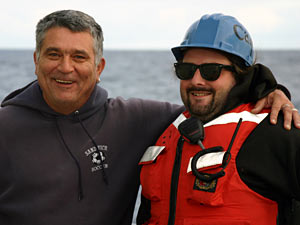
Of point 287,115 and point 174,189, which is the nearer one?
point 287,115

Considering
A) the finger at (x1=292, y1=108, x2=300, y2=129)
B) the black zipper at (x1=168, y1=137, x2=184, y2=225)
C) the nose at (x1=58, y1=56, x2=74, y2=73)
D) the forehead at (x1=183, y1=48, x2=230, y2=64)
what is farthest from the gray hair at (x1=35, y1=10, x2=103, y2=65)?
the finger at (x1=292, y1=108, x2=300, y2=129)

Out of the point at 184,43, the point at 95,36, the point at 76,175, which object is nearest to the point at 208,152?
the point at 184,43

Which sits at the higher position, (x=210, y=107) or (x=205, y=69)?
(x=205, y=69)

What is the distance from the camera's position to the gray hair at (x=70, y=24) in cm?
316

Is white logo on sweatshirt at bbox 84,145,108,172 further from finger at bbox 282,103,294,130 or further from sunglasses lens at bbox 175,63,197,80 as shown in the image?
finger at bbox 282,103,294,130

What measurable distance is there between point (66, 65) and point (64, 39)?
209 mm

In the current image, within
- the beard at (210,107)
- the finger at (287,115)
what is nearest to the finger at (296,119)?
the finger at (287,115)

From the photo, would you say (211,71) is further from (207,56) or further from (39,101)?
(39,101)

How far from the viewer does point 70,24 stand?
10.3 ft

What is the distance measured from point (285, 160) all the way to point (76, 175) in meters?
1.64

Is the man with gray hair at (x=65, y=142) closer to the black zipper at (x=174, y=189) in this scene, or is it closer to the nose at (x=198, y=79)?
the nose at (x=198, y=79)

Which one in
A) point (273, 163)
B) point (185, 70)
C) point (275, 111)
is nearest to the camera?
point (273, 163)

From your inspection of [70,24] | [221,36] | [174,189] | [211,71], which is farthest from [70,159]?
[221,36]

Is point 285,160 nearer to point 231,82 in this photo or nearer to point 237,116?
point 237,116
